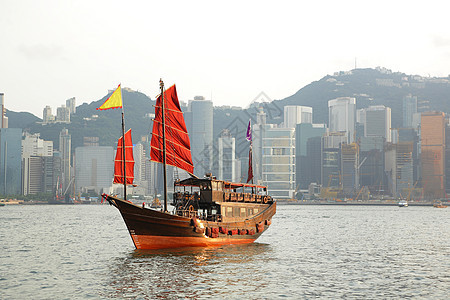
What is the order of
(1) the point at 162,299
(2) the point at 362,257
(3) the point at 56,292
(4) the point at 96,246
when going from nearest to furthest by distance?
(1) the point at 162,299, (3) the point at 56,292, (2) the point at 362,257, (4) the point at 96,246

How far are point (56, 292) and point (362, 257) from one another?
29.5m

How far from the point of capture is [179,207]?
5281 cm

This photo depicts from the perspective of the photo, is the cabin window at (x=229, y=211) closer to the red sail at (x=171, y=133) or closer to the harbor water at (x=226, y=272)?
the harbor water at (x=226, y=272)

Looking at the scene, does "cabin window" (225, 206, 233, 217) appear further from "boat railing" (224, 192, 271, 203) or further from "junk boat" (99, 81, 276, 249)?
"boat railing" (224, 192, 271, 203)

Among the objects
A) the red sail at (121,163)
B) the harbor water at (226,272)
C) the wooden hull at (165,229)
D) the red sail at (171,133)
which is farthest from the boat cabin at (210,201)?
the red sail at (121,163)

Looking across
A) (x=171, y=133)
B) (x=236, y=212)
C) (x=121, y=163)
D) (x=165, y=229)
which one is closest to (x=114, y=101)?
(x=171, y=133)

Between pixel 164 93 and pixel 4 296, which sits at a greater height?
pixel 164 93

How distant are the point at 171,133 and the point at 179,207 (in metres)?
7.78

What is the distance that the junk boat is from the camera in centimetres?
4862

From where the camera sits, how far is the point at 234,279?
37.0 metres

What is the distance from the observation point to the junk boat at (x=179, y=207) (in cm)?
4862

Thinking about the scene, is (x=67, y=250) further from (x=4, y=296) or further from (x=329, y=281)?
(x=329, y=281)

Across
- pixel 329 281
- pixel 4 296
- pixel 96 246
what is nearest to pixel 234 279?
pixel 329 281

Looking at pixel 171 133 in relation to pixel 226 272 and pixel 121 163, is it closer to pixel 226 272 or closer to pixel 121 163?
pixel 121 163
